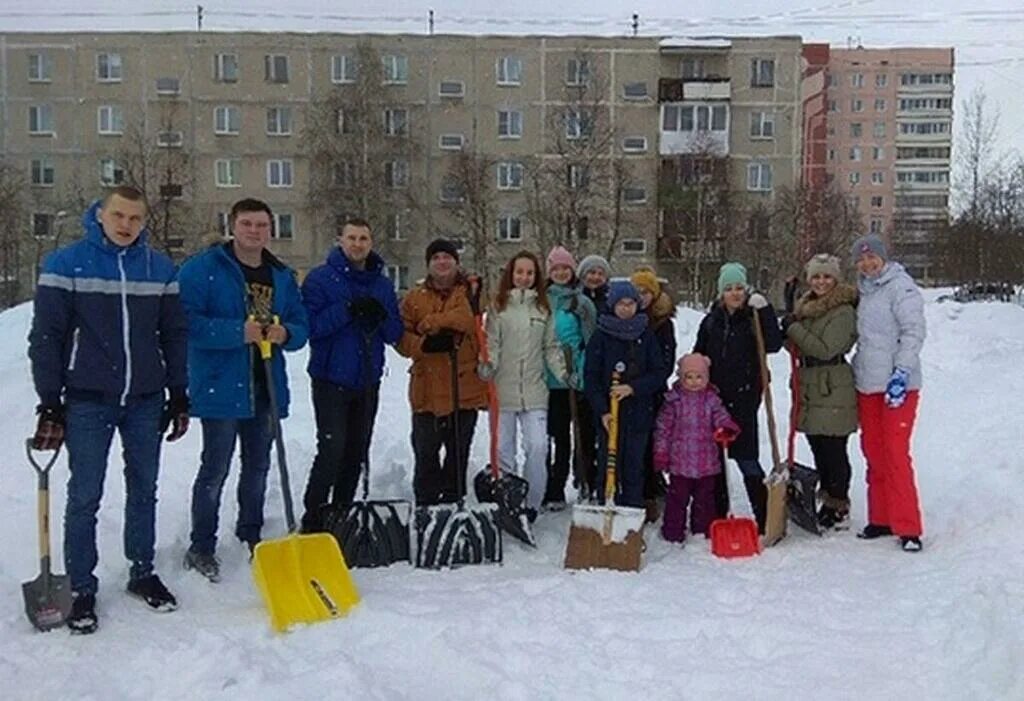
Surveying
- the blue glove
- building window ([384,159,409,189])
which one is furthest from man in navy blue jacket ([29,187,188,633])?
building window ([384,159,409,189])

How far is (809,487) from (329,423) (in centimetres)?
298

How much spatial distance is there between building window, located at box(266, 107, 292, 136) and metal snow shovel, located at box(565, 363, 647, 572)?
3572cm

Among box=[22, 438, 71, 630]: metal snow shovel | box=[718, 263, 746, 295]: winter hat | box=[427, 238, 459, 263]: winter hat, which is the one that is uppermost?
box=[427, 238, 459, 263]: winter hat

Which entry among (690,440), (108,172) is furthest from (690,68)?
(690,440)

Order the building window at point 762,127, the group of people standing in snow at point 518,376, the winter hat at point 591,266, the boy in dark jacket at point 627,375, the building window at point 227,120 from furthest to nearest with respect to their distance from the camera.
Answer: the building window at point 762,127 < the building window at point 227,120 < the winter hat at point 591,266 < the boy in dark jacket at point 627,375 < the group of people standing in snow at point 518,376

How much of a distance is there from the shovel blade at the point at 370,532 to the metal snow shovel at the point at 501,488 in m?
0.59

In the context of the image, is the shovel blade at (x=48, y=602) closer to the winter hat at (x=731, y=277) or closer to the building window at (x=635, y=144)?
the winter hat at (x=731, y=277)

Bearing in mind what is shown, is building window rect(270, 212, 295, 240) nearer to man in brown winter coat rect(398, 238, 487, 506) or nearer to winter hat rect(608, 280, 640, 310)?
man in brown winter coat rect(398, 238, 487, 506)

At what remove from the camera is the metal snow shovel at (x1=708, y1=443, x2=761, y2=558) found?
5359mm

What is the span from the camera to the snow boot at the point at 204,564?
4809mm

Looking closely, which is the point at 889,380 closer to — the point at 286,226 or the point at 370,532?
the point at 370,532

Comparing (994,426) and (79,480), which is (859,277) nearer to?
(994,426)

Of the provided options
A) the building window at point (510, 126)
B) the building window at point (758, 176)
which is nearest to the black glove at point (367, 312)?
the building window at point (510, 126)

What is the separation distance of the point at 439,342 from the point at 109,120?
3780cm
